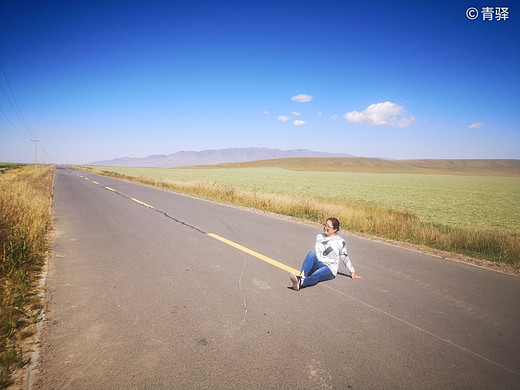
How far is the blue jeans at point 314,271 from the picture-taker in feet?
13.2

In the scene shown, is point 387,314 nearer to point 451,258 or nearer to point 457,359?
point 457,359

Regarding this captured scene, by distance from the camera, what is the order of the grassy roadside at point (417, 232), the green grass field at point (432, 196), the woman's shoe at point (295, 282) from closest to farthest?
the woman's shoe at point (295, 282) → the grassy roadside at point (417, 232) → the green grass field at point (432, 196)

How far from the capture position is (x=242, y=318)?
316 centimetres

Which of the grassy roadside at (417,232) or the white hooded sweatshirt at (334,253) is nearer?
the white hooded sweatshirt at (334,253)

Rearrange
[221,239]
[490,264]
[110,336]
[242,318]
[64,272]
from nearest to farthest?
[110,336] → [242,318] → [64,272] → [490,264] → [221,239]

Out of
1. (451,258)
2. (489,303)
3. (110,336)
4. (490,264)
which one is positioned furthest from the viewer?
(451,258)

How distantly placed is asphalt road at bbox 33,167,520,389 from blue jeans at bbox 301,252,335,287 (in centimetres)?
14

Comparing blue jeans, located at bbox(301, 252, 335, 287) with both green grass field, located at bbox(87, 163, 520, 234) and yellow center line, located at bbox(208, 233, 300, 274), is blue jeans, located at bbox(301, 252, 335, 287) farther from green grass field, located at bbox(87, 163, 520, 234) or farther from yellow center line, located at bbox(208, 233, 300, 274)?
green grass field, located at bbox(87, 163, 520, 234)

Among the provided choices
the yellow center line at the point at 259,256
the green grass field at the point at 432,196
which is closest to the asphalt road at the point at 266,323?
the yellow center line at the point at 259,256

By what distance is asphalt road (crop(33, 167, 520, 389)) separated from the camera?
2303mm

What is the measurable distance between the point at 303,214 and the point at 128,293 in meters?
8.46

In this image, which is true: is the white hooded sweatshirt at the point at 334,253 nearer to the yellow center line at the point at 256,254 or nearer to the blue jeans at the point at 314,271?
the blue jeans at the point at 314,271

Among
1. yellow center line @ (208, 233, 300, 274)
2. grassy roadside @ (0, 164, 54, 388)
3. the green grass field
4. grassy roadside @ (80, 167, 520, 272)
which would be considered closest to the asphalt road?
yellow center line @ (208, 233, 300, 274)

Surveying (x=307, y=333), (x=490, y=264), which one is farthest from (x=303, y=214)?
(x=307, y=333)
